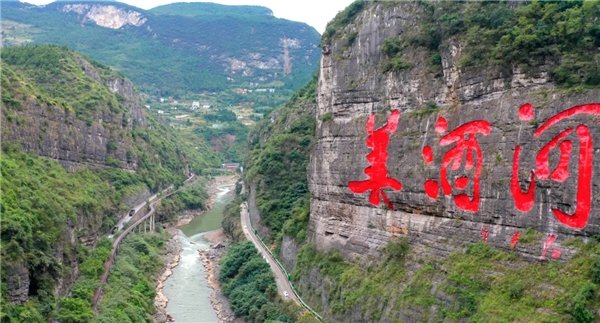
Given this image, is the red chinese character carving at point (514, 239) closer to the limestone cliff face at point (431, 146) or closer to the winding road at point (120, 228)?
the limestone cliff face at point (431, 146)

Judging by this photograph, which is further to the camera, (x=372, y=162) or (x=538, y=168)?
(x=372, y=162)

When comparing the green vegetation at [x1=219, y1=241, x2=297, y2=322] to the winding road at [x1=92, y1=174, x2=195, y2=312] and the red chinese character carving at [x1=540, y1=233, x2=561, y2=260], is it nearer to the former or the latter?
the winding road at [x1=92, y1=174, x2=195, y2=312]

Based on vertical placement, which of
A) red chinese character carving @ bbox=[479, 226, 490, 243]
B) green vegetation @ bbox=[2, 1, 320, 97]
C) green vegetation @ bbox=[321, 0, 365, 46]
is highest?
green vegetation @ bbox=[2, 1, 320, 97]

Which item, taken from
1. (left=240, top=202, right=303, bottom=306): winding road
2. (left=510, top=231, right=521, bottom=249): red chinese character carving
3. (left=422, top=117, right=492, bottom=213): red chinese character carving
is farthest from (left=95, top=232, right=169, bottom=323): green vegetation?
(left=510, top=231, right=521, bottom=249): red chinese character carving

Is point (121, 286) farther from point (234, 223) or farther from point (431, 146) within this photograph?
point (431, 146)

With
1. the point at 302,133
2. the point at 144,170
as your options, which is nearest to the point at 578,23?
the point at 302,133

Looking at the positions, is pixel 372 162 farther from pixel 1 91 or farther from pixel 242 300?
pixel 1 91

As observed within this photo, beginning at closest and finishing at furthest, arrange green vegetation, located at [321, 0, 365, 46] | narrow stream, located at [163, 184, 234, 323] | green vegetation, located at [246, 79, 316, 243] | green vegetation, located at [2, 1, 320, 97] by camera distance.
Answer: green vegetation, located at [321, 0, 365, 46]
narrow stream, located at [163, 184, 234, 323]
green vegetation, located at [246, 79, 316, 243]
green vegetation, located at [2, 1, 320, 97]
